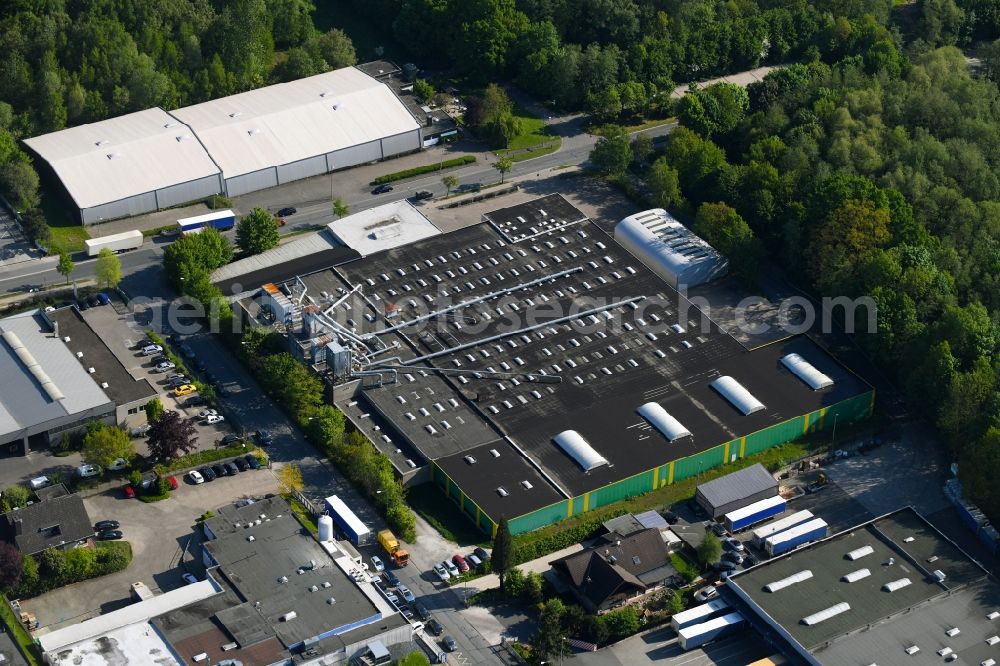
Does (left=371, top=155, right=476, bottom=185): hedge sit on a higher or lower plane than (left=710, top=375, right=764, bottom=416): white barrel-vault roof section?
higher

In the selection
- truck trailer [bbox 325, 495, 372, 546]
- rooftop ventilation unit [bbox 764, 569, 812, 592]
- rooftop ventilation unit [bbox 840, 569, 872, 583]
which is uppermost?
truck trailer [bbox 325, 495, 372, 546]

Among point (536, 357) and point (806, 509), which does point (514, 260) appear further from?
point (806, 509)

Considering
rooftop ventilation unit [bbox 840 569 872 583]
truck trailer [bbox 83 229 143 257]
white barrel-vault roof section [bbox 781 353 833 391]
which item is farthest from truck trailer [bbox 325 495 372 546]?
truck trailer [bbox 83 229 143 257]

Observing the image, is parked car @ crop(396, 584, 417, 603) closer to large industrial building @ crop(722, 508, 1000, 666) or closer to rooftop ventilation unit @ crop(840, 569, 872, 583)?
large industrial building @ crop(722, 508, 1000, 666)

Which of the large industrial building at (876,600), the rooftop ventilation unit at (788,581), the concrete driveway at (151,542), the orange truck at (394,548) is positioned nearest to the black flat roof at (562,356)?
the orange truck at (394,548)

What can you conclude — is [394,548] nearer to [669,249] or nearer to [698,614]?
[698,614]

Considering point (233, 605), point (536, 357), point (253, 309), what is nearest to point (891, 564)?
point (536, 357)
